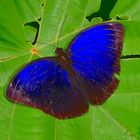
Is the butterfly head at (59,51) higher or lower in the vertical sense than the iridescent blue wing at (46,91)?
higher

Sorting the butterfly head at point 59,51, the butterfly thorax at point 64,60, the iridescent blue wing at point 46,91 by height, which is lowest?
the iridescent blue wing at point 46,91

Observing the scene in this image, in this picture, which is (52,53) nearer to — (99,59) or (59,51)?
(59,51)

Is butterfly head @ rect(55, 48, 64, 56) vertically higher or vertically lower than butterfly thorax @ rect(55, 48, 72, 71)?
higher

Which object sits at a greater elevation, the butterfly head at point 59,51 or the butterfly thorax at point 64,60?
the butterfly head at point 59,51

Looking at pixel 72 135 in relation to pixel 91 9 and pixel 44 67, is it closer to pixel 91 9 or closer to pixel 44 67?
pixel 44 67

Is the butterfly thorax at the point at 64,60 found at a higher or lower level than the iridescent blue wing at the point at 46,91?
higher

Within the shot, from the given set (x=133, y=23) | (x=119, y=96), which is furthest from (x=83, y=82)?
(x=133, y=23)

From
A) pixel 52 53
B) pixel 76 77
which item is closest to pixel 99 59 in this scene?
pixel 76 77
